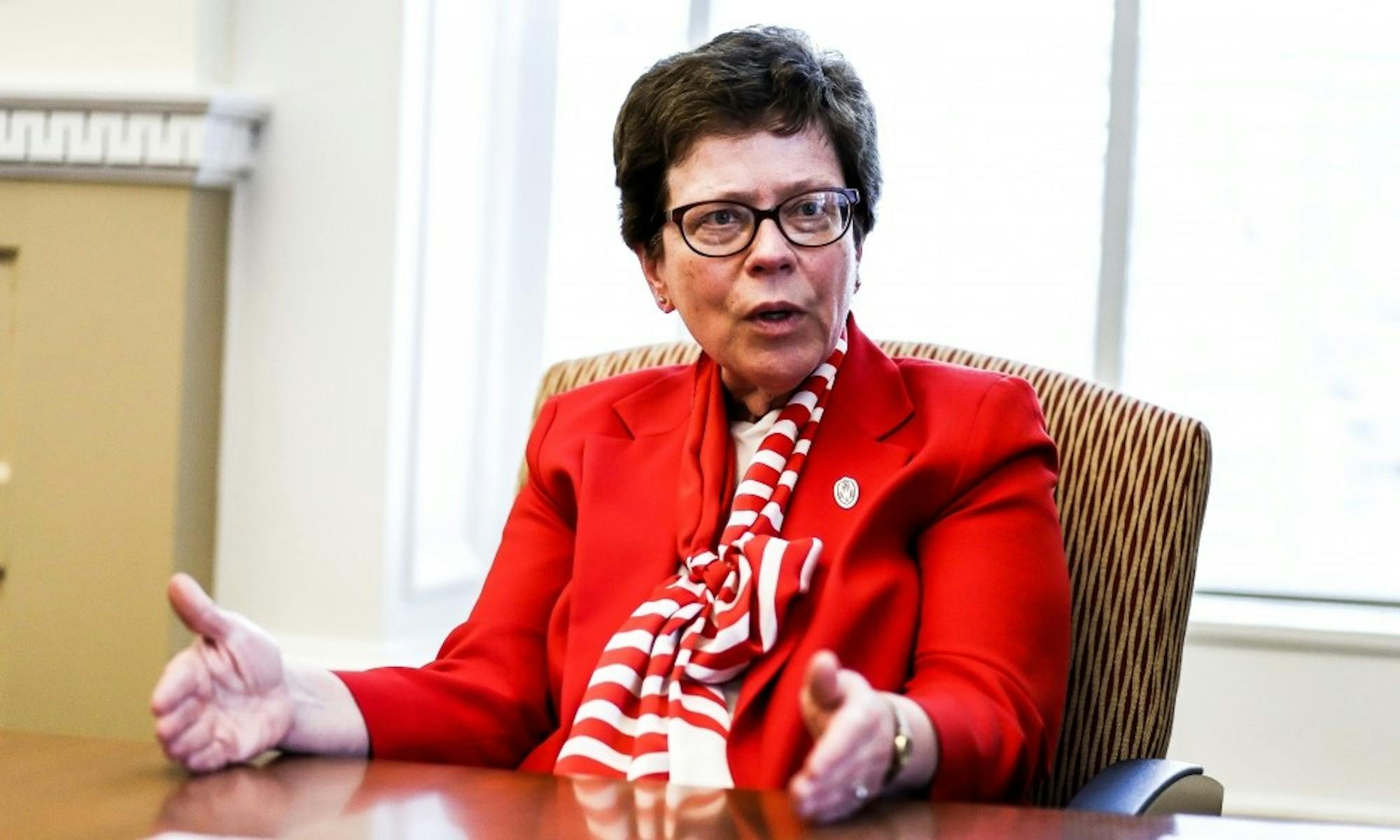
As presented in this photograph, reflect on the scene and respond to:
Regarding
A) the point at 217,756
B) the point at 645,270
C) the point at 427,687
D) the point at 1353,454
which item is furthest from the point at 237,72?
the point at 1353,454

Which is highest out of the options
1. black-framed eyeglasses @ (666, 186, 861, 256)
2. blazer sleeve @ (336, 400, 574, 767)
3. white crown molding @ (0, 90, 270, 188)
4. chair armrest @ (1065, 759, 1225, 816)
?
white crown molding @ (0, 90, 270, 188)

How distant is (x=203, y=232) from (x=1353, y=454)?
1.97m

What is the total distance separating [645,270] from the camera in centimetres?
183

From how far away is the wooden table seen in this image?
107 centimetres

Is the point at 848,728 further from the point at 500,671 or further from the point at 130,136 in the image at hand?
the point at 130,136

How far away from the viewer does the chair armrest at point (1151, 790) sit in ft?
4.89

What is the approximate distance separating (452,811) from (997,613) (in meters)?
0.57

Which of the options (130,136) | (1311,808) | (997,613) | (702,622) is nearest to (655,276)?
(702,622)

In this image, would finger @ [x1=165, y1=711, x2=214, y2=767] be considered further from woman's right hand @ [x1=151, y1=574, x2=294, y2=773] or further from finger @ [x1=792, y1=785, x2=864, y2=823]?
finger @ [x1=792, y1=785, x2=864, y2=823]

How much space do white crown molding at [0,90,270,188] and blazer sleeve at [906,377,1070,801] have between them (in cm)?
150

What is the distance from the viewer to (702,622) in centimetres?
158

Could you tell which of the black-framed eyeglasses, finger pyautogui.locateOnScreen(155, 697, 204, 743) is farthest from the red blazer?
finger pyautogui.locateOnScreen(155, 697, 204, 743)

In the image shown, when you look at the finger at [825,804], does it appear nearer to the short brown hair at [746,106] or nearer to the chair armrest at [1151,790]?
the chair armrest at [1151,790]

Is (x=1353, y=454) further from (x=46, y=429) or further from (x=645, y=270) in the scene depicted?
(x=46, y=429)
